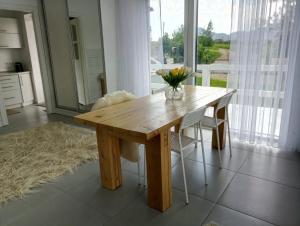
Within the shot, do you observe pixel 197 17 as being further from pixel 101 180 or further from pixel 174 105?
pixel 101 180

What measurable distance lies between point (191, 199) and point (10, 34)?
5.76m

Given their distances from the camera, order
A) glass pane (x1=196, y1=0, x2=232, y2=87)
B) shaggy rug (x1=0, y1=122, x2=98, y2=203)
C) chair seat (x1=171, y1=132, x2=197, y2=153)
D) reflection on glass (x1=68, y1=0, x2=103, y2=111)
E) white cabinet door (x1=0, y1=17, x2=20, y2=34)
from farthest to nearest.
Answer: white cabinet door (x1=0, y1=17, x2=20, y2=34) < reflection on glass (x1=68, y1=0, x2=103, y2=111) < glass pane (x1=196, y1=0, x2=232, y2=87) < shaggy rug (x1=0, y1=122, x2=98, y2=203) < chair seat (x1=171, y1=132, x2=197, y2=153)

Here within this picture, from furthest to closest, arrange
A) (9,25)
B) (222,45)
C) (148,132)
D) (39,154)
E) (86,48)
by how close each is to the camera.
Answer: (9,25), (86,48), (222,45), (39,154), (148,132)

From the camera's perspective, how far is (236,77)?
2.96 meters

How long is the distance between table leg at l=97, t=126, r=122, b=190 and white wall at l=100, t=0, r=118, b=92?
6.87 feet

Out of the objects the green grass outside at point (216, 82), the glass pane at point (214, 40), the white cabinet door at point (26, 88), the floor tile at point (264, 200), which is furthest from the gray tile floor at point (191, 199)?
the white cabinet door at point (26, 88)

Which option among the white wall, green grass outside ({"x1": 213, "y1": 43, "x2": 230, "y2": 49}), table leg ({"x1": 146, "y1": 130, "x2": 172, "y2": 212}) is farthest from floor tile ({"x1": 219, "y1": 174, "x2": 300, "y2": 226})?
the white wall

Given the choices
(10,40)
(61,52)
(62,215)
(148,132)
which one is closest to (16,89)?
(10,40)

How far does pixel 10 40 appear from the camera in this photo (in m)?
5.52

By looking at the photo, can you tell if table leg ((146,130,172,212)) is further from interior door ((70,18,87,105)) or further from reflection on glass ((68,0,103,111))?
interior door ((70,18,87,105))

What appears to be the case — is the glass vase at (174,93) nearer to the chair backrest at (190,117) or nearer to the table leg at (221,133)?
the chair backrest at (190,117)

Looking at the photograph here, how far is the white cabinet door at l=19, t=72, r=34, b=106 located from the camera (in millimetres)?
5727

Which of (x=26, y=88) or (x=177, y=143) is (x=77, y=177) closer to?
Result: (x=177, y=143)

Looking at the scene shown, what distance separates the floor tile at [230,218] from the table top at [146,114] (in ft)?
2.57
